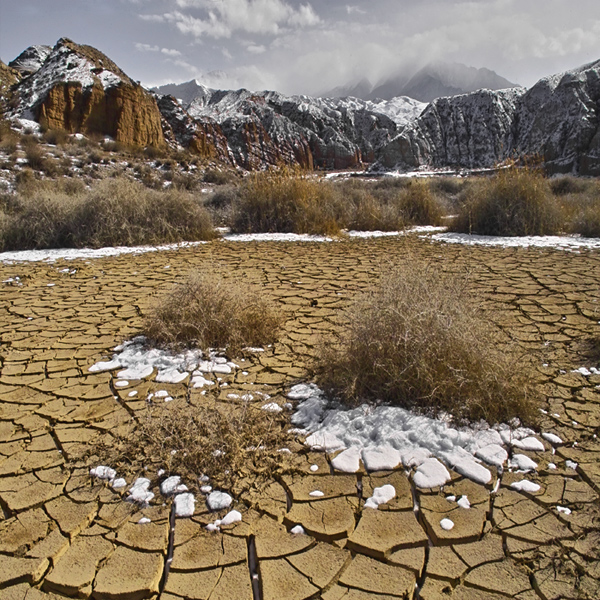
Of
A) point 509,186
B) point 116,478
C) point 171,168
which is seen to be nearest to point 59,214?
point 116,478

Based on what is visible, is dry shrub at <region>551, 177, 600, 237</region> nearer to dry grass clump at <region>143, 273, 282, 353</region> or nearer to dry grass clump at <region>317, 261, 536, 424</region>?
dry grass clump at <region>317, 261, 536, 424</region>

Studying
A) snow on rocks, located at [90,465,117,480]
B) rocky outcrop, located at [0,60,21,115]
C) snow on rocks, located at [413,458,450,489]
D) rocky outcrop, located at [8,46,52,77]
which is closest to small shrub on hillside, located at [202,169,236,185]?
rocky outcrop, located at [0,60,21,115]

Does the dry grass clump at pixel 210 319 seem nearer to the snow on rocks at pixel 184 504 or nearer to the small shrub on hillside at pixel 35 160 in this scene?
the snow on rocks at pixel 184 504

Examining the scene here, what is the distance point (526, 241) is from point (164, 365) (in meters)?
7.39

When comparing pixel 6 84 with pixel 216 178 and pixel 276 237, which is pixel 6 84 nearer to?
pixel 216 178

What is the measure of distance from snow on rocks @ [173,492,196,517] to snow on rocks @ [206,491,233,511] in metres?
0.07

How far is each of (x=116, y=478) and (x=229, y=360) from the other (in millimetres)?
1438

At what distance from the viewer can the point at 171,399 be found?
2.99 meters

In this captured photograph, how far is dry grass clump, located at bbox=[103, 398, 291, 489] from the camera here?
2.24 m

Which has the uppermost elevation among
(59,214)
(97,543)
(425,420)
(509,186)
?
(509,186)

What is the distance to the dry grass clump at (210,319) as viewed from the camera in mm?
3756

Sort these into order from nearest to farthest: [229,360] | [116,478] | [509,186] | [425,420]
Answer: [116,478] < [425,420] < [229,360] < [509,186]

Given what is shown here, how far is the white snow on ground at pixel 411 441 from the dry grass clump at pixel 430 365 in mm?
115

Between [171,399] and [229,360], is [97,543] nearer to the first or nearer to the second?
[171,399]
